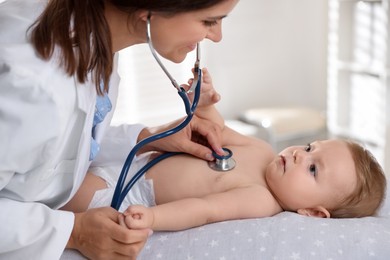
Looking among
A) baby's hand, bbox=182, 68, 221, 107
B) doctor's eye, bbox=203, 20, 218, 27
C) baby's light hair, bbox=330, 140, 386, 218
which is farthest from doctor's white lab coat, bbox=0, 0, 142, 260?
baby's light hair, bbox=330, 140, 386, 218

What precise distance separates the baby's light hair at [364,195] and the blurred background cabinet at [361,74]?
5.11 ft

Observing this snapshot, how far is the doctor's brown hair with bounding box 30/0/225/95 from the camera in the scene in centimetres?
99

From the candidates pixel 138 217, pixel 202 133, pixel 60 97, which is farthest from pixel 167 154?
pixel 60 97

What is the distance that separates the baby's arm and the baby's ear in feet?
0.22

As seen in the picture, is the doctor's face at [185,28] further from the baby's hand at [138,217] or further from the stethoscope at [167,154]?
the baby's hand at [138,217]

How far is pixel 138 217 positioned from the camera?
1064 millimetres

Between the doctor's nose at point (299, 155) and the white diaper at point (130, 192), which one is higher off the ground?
the doctor's nose at point (299, 155)

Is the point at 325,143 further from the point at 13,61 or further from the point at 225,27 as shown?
the point at 225,27

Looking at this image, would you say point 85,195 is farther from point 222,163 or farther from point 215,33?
point 215,33

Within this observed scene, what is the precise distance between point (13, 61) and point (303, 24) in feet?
9.26

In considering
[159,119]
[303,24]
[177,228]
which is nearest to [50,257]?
[177,228]

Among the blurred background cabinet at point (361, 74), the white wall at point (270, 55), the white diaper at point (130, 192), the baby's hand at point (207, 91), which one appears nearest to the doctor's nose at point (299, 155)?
the baby's hand at point (207, 91)

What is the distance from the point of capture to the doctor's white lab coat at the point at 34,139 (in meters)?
0.95

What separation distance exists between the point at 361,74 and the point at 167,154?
2021 mm
